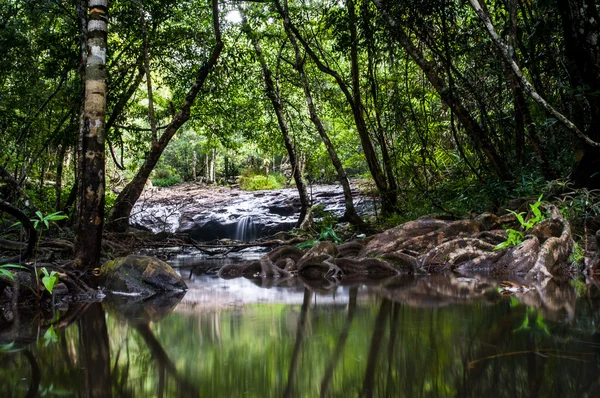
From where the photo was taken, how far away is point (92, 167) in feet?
16.5

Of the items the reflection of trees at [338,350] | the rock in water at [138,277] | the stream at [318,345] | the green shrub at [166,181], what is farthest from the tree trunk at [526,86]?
the green shrub at [166,181]

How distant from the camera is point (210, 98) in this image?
1362 cm

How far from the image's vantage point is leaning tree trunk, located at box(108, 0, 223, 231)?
9.08m

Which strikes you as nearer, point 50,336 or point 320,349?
→ point 320,349

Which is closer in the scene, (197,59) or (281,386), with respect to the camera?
(281,386)

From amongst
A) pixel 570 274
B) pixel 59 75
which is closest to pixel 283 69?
pixel 59 75

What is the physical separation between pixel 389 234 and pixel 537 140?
9.26 feet

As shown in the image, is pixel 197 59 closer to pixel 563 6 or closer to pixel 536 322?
pixel 563 6

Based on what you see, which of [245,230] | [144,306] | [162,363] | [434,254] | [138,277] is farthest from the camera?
[245,230]

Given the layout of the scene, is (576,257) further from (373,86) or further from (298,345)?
(373,86)

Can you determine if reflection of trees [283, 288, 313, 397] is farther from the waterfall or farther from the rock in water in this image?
the waterfall

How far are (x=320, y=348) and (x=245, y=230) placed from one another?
1574cm

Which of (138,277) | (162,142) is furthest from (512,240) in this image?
(162,142)

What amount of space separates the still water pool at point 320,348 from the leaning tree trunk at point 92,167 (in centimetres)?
124
